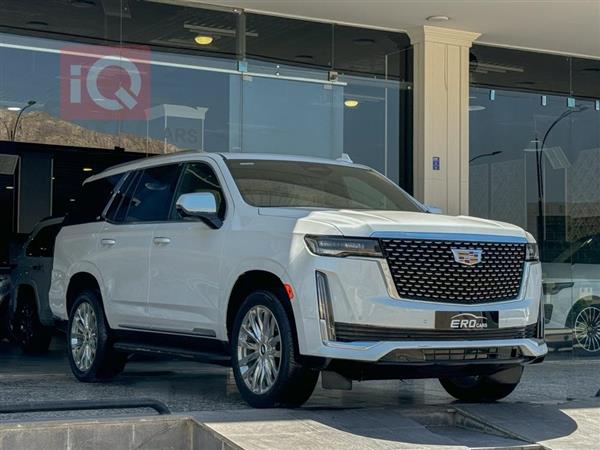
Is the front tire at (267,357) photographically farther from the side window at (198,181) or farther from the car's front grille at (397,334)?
the side window at (198,181)

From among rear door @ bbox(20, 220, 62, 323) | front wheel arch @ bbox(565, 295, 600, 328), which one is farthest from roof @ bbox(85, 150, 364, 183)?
front wheel arch @ bbox(565, 295, 600, 328)

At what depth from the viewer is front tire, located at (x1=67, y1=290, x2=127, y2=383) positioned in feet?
30.4

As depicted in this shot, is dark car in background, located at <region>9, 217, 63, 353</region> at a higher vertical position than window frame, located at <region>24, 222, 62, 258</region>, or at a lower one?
lower

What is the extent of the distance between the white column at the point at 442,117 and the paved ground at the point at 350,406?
285cm

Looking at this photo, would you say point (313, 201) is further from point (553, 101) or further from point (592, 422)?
point (553, 101)

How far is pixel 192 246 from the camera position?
8.07 metres

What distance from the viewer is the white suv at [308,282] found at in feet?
22.1

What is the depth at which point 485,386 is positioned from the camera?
26.6 ft

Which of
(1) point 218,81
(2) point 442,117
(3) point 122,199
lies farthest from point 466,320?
(2) point 442,117

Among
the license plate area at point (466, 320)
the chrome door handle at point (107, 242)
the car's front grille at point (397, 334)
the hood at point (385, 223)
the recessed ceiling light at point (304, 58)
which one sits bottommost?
the car's front grille at point (397, 334)

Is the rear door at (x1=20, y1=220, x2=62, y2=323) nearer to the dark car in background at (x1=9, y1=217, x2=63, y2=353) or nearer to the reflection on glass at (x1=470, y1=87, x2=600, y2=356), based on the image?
the dark car in background at (x1=9, y1=217, x2=63, y2=353)

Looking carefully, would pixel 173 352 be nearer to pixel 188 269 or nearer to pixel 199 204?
pixel 188 269

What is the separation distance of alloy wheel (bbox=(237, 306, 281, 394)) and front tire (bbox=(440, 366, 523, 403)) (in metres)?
1.76

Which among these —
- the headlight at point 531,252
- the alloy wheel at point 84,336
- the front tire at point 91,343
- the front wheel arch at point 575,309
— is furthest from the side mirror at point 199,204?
the front wheel arch at point 575,309
